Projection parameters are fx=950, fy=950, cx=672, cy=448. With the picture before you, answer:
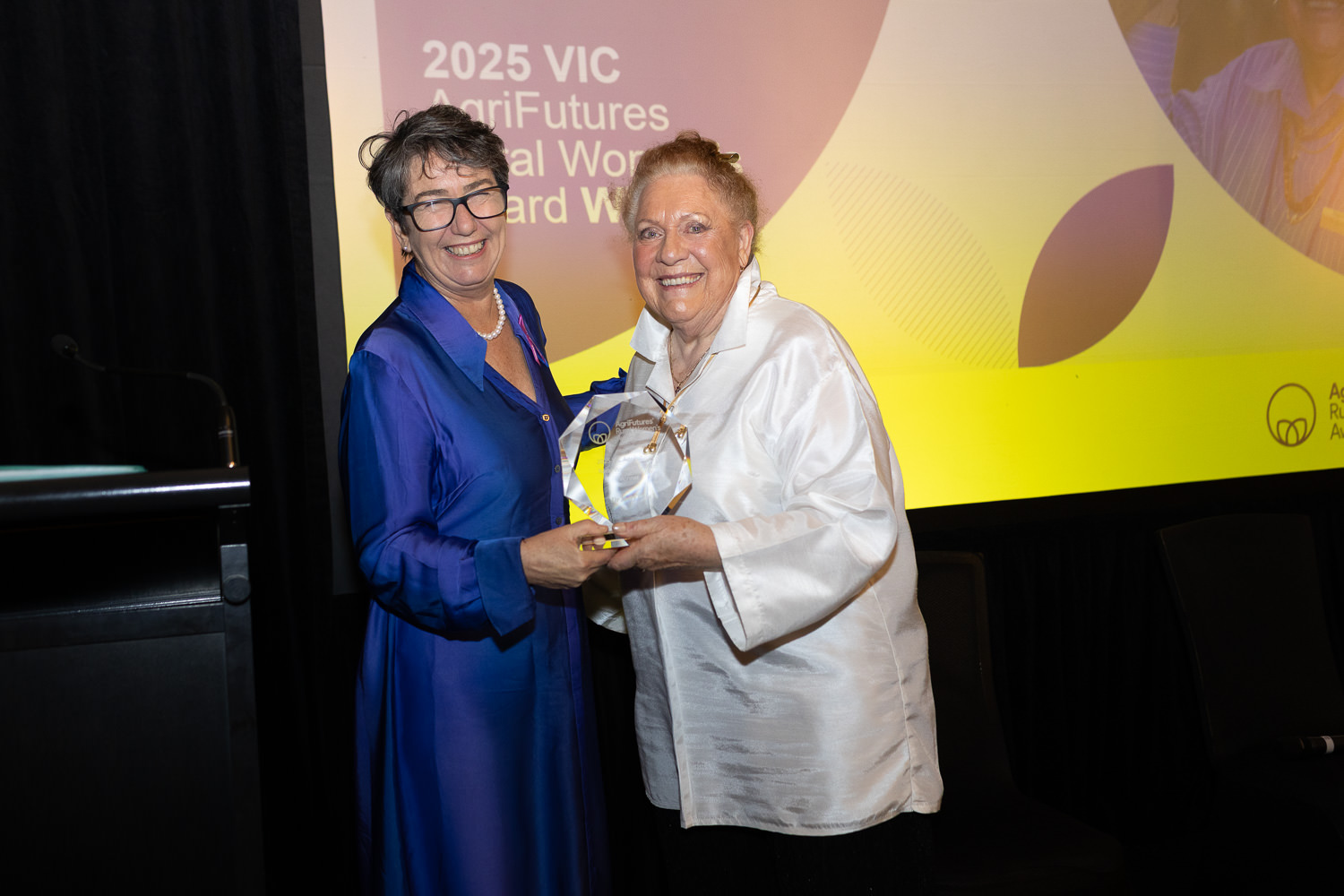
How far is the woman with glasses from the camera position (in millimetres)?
1540

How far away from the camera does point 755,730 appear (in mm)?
1614

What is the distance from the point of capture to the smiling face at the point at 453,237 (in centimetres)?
168

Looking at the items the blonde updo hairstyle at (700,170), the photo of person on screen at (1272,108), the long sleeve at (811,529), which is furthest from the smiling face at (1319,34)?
the long sleeve at (811,529)

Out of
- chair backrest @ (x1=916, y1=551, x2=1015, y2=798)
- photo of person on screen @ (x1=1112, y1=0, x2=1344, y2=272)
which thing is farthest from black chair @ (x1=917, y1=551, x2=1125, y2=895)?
photo of person on screen @ (x1=1112, y1=0, x2=1344, y2=272)

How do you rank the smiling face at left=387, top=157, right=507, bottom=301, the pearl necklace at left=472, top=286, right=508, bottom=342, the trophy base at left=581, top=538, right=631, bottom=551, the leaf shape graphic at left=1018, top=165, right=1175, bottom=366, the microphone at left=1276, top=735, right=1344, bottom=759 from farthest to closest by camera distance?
the leaf shape graphic at left=1018, top=165, right=1175, bottom=366 → the microphone at left=1276, top=735, right=1344, bottom=759 → the pearl necklace at left=472, top=286, right=508, bottom=342 → the smiling face at left=387, top=157, right=507, bottom=301 → the trophy base at left=581, top=538, right=631, bottom=551

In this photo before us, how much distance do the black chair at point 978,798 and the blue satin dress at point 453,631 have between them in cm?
90

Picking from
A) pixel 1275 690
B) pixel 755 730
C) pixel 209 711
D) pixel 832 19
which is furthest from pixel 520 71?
pixel 1275 690

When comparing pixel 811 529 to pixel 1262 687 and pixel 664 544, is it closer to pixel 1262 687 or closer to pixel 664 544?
pixel 664 544

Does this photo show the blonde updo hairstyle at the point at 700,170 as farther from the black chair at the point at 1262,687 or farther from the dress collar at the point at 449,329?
the black chair at the point at 1262,687

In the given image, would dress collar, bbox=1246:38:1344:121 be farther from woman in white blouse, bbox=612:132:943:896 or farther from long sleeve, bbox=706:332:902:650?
long sleeve, bbox=706:332:902:650

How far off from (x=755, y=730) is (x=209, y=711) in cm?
89

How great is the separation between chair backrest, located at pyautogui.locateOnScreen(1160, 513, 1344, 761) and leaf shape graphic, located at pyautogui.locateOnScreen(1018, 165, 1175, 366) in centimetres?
80

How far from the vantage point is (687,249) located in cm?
171

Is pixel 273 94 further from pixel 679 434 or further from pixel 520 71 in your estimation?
pixel 679 434
